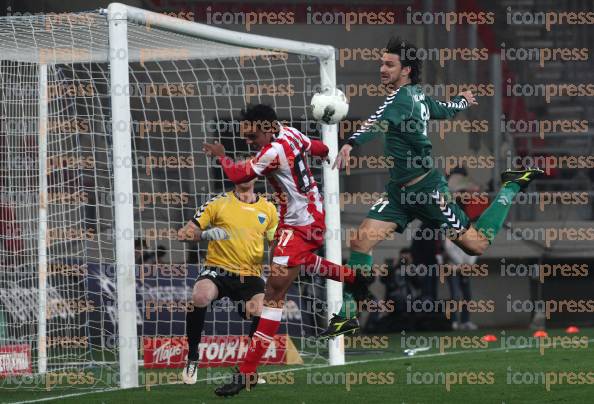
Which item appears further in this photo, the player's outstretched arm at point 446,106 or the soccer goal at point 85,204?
Result: the soccer goal at point 85,204

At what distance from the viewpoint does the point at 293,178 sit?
32.2ft

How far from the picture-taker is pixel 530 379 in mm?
10117

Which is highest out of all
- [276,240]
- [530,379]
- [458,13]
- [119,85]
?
[458,13]

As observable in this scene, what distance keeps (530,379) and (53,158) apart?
6.07 m

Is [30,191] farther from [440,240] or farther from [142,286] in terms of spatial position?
[440,240]

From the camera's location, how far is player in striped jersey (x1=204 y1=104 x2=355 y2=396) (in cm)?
950

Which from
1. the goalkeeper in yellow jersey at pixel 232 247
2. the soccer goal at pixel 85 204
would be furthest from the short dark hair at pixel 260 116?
the goalkeeper in yellow jersey at pixel 232 247

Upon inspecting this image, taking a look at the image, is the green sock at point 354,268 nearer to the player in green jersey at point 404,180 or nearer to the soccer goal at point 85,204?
the player in green jersey at point 404,180

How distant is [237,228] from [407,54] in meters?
2.54

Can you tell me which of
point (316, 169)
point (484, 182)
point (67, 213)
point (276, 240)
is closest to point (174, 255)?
point (316, 169)

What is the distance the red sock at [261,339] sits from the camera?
9.62 m

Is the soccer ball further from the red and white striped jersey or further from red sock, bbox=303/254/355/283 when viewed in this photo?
red sock, bbox=303/254/355/283

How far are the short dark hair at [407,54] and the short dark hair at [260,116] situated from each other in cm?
117

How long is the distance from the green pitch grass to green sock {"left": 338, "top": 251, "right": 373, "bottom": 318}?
24.4 inches
